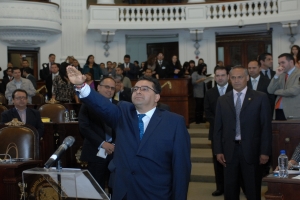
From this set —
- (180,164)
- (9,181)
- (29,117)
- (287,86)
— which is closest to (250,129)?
(287,86)

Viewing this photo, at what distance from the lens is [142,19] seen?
615 inches

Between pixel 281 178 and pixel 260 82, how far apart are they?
9.55ft

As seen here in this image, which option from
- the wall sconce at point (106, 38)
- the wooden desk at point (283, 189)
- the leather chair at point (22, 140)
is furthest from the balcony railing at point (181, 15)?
the wooden desk at point (283, 189)

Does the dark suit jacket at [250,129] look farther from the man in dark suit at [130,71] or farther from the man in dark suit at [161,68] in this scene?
the man in dark suit at [130,71]

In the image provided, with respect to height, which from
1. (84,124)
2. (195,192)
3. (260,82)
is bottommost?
(195,192)

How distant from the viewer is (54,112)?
24.5ft

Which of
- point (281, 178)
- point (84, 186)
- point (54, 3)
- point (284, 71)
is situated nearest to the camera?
point (84, 186)

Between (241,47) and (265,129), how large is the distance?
11997 mm

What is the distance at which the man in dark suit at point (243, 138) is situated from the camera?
4.49m

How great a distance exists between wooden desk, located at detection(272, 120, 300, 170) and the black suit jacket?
195 cm

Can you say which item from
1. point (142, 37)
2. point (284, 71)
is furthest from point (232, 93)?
point (142, 37)

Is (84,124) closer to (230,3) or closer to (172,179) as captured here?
(172,179)

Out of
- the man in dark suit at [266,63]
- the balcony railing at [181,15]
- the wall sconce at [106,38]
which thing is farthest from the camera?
the wall sconce at [106,38]

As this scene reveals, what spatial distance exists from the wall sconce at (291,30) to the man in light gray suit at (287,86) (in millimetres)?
8925
